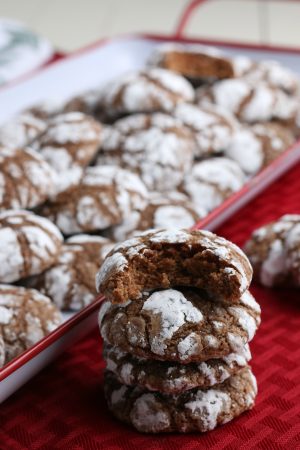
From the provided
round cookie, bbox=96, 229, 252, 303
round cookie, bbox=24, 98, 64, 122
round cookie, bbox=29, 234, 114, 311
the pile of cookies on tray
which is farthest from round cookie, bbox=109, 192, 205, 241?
round cookie, bbox=24, 98, 64, 122

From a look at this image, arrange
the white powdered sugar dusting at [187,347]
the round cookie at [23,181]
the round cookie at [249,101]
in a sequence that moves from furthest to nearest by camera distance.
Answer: the round cookie at [249,101] < the round cookie at [23,181] < the white powdered sugar dusting at [187,347]

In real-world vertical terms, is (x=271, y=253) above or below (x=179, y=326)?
below

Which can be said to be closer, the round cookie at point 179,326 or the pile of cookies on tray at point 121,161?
the round cookie at point 179,326

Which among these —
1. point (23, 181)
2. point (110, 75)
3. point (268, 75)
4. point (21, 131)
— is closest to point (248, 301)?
point (23, 181)

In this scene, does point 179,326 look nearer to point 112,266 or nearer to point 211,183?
point 112,266

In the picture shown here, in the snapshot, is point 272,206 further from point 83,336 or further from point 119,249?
point 119,249

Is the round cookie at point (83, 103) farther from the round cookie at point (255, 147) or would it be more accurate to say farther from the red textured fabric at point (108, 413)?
the red textured fabric at point (108, 413)

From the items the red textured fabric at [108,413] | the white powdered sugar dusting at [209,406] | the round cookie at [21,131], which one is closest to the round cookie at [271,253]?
the red textured fabric at [108,413]

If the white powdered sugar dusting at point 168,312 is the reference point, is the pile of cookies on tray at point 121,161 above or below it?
below
